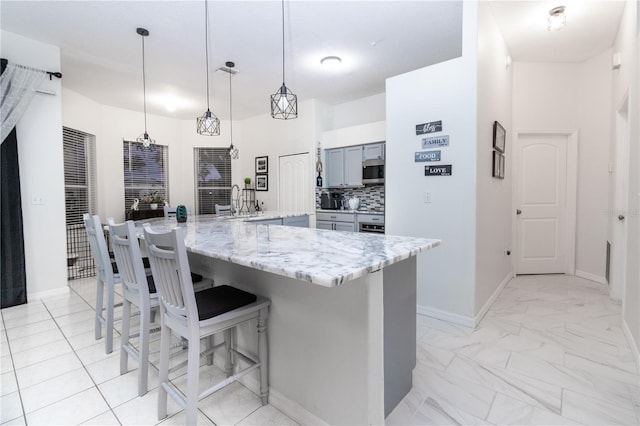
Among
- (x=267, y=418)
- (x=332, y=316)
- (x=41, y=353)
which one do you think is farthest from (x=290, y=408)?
(x=41, y=353)

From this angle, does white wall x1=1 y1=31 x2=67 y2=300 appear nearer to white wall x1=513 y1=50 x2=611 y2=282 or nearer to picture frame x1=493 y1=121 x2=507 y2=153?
picture frame x1=493 y1=121 x2=507 y2=153

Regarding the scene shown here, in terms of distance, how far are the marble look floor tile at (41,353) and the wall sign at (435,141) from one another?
134 inches

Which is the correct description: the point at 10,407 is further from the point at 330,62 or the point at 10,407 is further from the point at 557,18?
the point at 557,18

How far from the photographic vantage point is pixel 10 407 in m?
1.73

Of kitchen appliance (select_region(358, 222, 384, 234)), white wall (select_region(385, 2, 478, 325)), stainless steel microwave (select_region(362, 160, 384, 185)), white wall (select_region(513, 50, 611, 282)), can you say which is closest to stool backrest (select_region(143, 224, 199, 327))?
white wall (select_region(385, 2, 478, 325))

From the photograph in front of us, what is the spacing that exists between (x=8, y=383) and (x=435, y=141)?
11.8ft

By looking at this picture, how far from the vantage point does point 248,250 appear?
1.46 m

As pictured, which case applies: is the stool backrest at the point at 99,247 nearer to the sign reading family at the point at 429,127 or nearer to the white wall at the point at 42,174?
the white wall at the point at 42,174

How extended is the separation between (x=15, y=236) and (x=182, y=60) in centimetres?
274

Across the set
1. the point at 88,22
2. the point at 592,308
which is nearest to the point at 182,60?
the point at 88,22

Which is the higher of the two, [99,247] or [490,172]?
[490,172]

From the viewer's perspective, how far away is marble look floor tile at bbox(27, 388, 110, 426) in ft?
5.31

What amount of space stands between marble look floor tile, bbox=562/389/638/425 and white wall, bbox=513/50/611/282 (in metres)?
3.01

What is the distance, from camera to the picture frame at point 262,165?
21.0 feet
